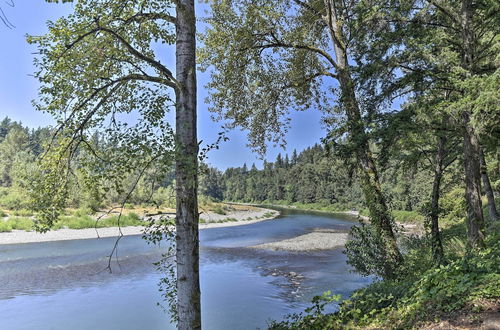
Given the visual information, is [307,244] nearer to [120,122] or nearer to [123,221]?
[123,221]

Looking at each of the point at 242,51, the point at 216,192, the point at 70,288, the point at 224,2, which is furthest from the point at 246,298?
the point at 216,192

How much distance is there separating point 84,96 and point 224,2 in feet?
19.5

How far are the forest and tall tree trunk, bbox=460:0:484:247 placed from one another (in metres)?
0.03

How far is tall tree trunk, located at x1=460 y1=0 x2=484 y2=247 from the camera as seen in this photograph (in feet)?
26.1

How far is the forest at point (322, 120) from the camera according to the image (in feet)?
12.8

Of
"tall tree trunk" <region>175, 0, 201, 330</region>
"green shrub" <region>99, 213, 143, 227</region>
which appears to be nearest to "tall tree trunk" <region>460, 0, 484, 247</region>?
"tall tree trunk" <region>175, 0, 201, 330</region>

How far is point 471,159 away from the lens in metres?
8.26

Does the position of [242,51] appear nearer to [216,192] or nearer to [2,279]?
[2,279]

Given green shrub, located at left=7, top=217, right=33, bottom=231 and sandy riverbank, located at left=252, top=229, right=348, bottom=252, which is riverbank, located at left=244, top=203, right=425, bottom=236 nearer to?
sandy riverbank, located at left=252, top=229, right=348, bottom=252

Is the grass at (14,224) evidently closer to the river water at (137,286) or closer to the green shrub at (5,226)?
the green shrub at (5,226)

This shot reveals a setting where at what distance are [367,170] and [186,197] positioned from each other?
19.8ft

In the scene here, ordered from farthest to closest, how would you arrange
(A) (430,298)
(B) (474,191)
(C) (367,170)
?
1. (C) (367,170)
2. (B) (474,191)
3. (A) (430,298)

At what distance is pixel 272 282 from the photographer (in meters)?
16.2

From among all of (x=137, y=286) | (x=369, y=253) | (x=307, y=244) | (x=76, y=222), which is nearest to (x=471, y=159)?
(x=369, y=253)
